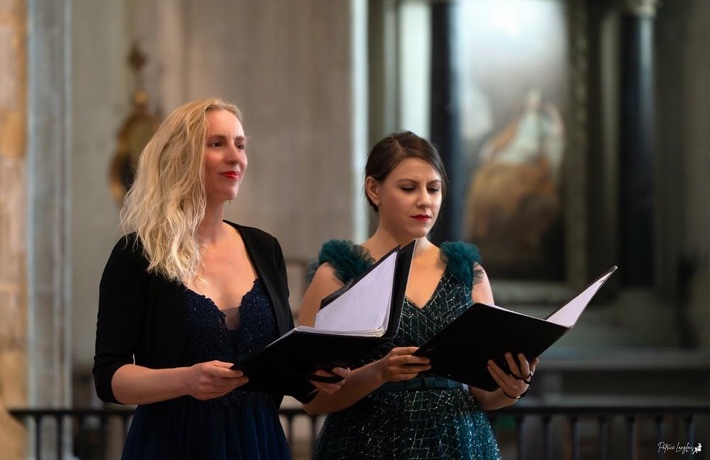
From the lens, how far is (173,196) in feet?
10.1

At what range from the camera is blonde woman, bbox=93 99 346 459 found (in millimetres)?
3027

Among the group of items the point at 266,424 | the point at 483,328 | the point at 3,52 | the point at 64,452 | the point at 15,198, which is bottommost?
the point at 64,452

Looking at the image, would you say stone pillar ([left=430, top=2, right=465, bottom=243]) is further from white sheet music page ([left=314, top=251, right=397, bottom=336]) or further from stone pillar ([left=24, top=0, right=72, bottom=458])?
white sheet music page ([left=314, top=251, right=397, bottom=336])

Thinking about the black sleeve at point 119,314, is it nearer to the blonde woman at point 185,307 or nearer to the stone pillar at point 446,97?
the blonde woman at point 185,307

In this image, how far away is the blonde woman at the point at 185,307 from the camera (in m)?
3.03

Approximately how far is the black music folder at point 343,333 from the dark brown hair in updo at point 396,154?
595 millimetres

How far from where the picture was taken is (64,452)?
6312 millimetres

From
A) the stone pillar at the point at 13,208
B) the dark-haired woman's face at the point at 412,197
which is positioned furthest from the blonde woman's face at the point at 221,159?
the stone pillar at the point at 13,208

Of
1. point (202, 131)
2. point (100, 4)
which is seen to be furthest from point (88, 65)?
point (202, 131)

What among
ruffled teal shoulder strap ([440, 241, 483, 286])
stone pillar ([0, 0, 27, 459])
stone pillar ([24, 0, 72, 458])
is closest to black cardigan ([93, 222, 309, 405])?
ruffled teal shoulder strap ([440, 241, 483, 286])

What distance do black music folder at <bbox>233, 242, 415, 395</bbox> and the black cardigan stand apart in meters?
0.26

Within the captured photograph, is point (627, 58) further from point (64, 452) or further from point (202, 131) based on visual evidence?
point (202, 131)

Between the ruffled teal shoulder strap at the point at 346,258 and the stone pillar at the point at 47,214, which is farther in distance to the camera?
the stone pillar at the point at 47,214

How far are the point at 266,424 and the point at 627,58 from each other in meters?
10.1
